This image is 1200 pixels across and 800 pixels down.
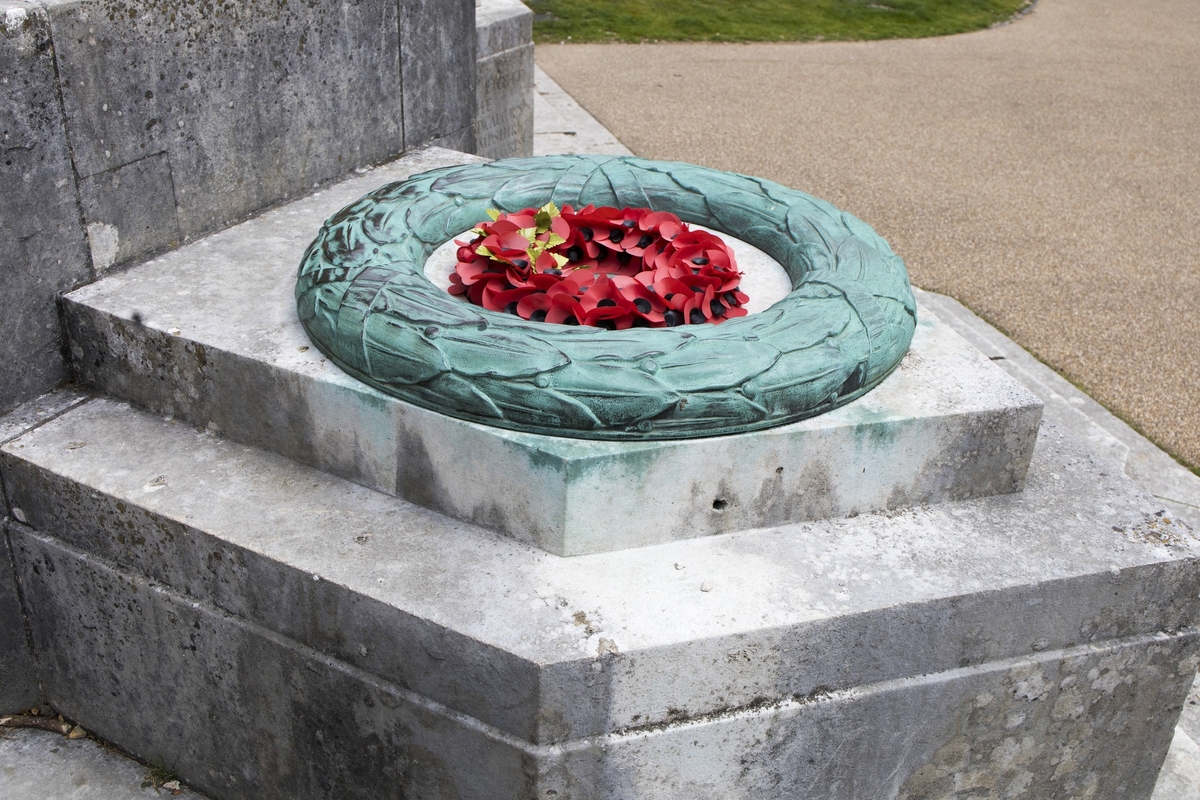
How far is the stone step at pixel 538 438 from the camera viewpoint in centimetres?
231

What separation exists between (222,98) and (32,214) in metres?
0.69

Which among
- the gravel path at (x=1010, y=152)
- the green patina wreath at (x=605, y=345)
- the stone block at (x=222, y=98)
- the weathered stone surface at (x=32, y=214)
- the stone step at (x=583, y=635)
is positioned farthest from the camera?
the gravel path at (x=1010, y=152)

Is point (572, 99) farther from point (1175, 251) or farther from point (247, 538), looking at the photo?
point (247, 538)

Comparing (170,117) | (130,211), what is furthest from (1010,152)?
(130,211)

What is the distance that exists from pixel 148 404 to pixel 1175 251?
5.07 meters

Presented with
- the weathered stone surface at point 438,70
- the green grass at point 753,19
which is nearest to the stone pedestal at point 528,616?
the weathered stone surface at point 438,70

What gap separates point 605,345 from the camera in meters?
2.37

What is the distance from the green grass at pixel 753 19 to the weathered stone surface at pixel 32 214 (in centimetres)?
663

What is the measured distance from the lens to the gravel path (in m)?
5.02

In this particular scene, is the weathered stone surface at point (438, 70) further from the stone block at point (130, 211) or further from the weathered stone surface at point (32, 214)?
the weathered stone surface at point (32, 214)

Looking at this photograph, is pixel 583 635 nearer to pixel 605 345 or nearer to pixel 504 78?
pixel 605 345

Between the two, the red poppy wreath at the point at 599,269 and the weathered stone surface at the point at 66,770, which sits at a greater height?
the red poppy wreath at the point at 599,269

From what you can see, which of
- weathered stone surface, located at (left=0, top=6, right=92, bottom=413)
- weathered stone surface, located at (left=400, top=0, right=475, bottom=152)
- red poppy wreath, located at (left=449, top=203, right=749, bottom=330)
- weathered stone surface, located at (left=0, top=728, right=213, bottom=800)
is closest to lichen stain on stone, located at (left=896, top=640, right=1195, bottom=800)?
red poppy wreath, located at (left=449, top=203, right=749, bottom=330)

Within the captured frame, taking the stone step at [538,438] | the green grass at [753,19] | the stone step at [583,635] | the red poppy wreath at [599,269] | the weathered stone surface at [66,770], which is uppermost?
the red poppy wreath at [599,269]
